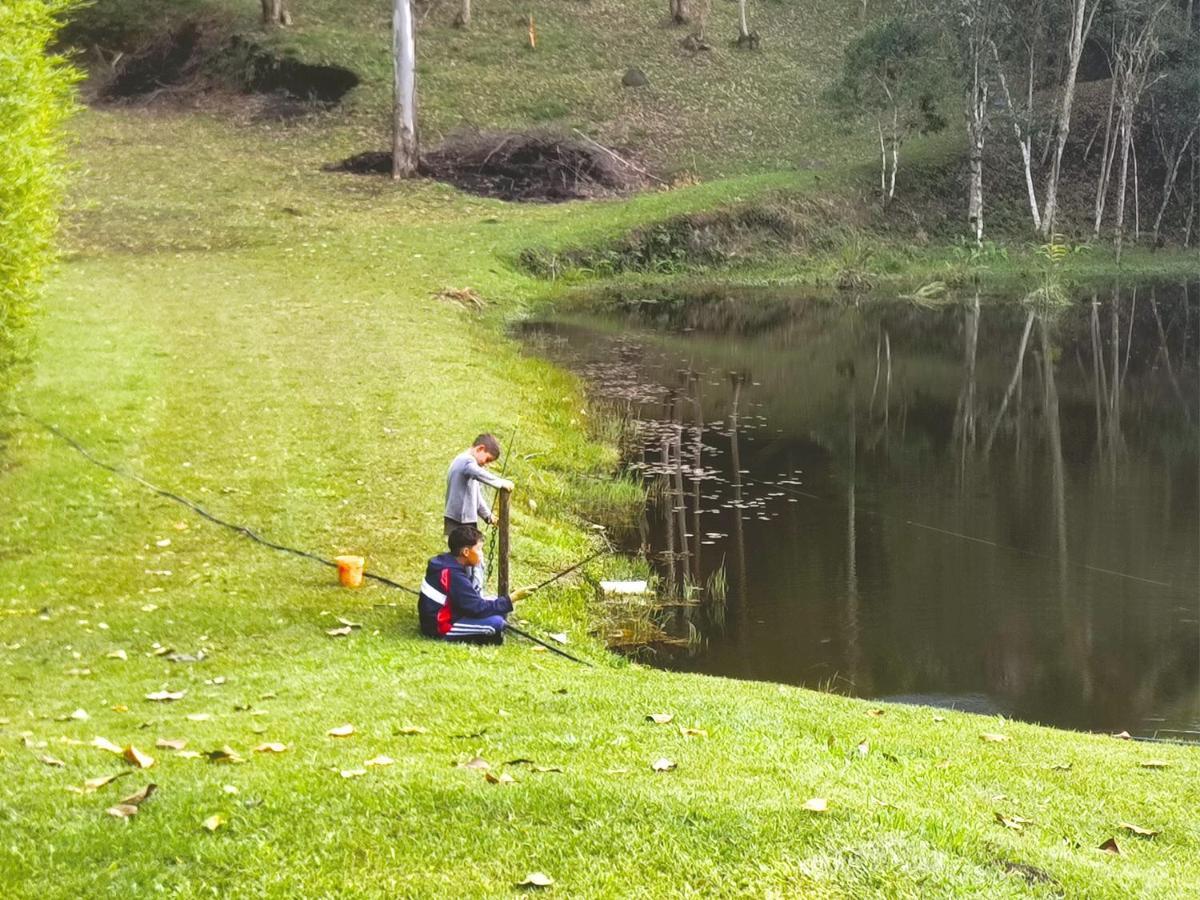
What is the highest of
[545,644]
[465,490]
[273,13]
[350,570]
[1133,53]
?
[273,13]

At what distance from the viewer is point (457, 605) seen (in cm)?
1316

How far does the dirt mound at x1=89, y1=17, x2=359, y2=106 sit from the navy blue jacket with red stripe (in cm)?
4561

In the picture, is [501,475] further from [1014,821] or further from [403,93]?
[403,93]

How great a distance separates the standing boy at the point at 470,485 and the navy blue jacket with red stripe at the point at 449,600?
0.87ft

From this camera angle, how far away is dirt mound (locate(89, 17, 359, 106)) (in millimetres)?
55969

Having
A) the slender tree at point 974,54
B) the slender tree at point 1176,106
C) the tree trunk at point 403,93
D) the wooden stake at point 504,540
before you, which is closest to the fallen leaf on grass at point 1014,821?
the wooden stake at point 504,540

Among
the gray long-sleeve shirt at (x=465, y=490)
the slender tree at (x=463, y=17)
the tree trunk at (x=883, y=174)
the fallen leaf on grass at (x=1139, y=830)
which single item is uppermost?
the slender tree at (x=463, y=17)

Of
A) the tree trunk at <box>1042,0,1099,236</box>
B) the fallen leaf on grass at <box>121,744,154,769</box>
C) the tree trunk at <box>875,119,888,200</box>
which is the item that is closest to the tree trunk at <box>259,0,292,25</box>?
the tree trunk at <box>875,119,888,200</box>

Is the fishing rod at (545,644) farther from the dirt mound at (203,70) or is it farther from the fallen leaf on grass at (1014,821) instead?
the dirt mound at (203,70)

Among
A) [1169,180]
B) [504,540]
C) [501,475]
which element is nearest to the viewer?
[504,540]

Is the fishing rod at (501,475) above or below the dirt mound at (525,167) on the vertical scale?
below

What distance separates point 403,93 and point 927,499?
30.0 m

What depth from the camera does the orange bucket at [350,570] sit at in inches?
576

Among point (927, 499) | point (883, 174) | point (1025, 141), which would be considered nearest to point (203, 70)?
point (883, 174)
